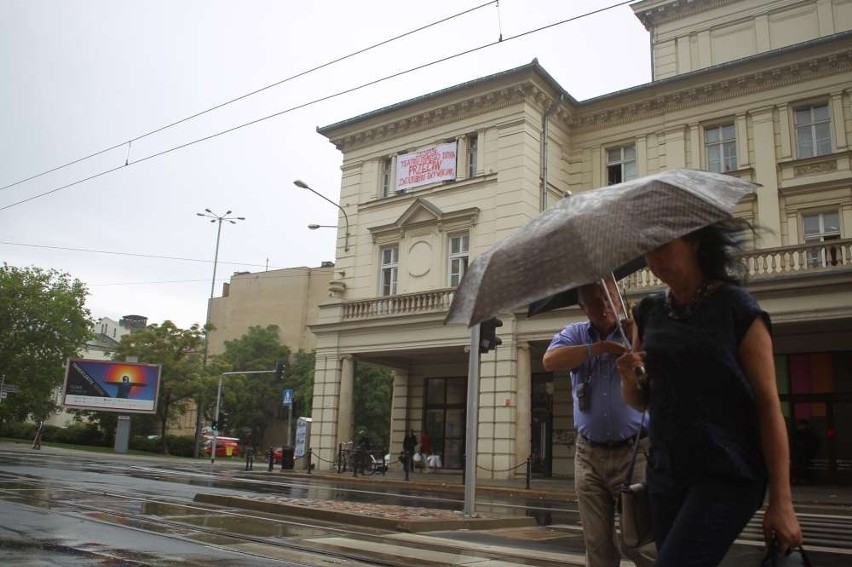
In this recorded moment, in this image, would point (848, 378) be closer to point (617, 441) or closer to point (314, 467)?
point (314, 467)

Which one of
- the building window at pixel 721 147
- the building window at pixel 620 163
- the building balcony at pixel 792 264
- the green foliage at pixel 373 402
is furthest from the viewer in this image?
the green foliage at pixel 373 402

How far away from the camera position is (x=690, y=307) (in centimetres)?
291

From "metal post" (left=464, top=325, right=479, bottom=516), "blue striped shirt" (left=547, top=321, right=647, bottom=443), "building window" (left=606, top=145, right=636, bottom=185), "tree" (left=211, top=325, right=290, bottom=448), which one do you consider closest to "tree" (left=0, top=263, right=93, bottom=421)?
"tree" (left=211, top=325, right=290, bottom=448)

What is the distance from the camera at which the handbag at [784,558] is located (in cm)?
254

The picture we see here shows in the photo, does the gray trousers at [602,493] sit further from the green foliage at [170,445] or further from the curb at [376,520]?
the green foliage at [170,445]

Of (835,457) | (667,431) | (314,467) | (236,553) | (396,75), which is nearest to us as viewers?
(667,431)

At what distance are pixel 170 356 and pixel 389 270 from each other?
25042mm

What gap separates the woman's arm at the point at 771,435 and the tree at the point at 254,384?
2168 inches

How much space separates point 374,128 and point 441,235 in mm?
5317

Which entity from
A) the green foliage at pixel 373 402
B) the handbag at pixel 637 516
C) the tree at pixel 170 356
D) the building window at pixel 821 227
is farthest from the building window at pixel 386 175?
the green foliage at pixel 373 402

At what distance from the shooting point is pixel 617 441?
3.94 metres

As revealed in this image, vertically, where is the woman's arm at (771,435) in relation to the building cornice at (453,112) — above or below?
below

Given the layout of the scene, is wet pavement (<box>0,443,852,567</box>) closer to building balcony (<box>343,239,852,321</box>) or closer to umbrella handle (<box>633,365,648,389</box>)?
umbrella handle (<box>633,365,648,389</box>)

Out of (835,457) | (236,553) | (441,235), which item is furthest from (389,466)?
(236,553)
